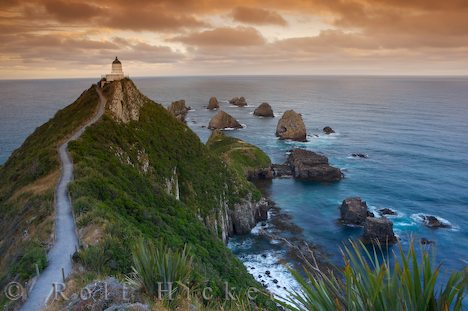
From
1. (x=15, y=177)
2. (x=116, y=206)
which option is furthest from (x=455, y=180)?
(x=15, y=177)

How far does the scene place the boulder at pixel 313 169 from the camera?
7538 centimetres

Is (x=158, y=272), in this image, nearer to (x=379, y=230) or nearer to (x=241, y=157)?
(x=379, y=230)

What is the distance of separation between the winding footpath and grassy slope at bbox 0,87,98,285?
0.45 metres

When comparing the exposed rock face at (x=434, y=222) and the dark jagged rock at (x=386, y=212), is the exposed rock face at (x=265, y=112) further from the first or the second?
the exposed rock face at (x=434, y=222)

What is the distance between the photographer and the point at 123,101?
56.2 metres

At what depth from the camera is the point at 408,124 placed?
128750 mm

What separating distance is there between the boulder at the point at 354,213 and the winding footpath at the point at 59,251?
135ft

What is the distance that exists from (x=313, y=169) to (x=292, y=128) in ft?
118

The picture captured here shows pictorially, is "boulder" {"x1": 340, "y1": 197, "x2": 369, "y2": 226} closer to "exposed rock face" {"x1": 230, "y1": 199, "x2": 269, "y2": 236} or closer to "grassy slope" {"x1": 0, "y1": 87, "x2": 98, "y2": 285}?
"exposed rock face" {"x1": 230, "y1": 199, "x2": 269, "y2": 236}

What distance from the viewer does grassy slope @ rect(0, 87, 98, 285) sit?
16.6 metres

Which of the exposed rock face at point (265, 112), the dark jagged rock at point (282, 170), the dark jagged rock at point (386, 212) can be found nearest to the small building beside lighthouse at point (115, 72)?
the dark jagged rock at point (282, 170)

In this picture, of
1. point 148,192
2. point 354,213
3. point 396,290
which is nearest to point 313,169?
point 354,213

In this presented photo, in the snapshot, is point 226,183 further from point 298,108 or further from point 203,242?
point 298,108

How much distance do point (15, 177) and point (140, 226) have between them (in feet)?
67.5
